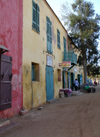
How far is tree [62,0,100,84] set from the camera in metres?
18.5

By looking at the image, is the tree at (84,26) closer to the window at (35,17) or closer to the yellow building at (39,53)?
the yellow building at (39,53)

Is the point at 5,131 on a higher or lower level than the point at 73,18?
lower

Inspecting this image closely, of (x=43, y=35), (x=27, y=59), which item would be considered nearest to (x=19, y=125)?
(x=27, y=59)

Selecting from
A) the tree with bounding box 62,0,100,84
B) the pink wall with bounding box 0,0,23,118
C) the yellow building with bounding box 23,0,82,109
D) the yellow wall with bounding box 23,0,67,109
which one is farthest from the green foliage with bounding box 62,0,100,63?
the pink wall with bounding box 0,0,23,118

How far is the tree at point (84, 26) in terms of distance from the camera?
18.5m

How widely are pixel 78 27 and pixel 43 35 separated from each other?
1002 centimetres

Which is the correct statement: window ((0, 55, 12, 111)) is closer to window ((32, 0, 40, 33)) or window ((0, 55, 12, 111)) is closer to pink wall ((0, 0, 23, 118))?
pink wall ((0, 0, 23, 118))

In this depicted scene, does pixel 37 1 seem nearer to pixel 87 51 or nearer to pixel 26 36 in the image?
pixel 26 36

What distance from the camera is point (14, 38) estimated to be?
6.74 metres

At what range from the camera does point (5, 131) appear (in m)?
4.77

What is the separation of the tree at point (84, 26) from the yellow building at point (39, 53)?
5.95 metres

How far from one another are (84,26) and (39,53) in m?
11.1

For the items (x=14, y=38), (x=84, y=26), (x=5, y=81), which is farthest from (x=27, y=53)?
(x=84, y=26)

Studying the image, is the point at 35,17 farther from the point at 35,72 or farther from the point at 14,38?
the point at 35,72
